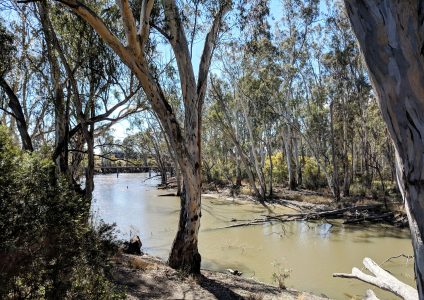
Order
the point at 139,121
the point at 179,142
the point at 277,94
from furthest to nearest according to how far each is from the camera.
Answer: the point at 139,121 < the point at 277,94 < the point at 179,142

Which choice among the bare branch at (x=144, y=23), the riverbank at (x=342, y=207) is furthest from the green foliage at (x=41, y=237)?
the riverbank at (x=342, y=207)

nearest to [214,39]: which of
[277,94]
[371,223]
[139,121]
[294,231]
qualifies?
[294,231]

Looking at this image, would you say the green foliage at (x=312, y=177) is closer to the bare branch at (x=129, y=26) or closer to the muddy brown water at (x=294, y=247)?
the muddy brown water at (x=294, y=247)

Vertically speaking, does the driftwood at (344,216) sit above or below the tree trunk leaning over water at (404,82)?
below

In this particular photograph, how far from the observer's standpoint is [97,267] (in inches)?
133

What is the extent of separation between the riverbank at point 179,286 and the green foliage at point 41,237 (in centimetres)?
230

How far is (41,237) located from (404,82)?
2410 mm

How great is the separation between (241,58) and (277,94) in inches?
103

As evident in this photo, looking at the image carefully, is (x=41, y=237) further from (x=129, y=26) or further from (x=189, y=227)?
(x=189, y=227)

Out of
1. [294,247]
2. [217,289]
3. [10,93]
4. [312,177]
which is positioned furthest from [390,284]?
[312,177]

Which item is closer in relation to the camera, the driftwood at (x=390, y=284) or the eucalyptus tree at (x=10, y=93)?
the driftwood at (x=390, y=284)

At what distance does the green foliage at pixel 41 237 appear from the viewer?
108 inches

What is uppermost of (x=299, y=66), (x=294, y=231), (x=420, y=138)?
(x=299, y=66)

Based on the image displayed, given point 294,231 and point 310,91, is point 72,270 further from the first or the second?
point 310,91
